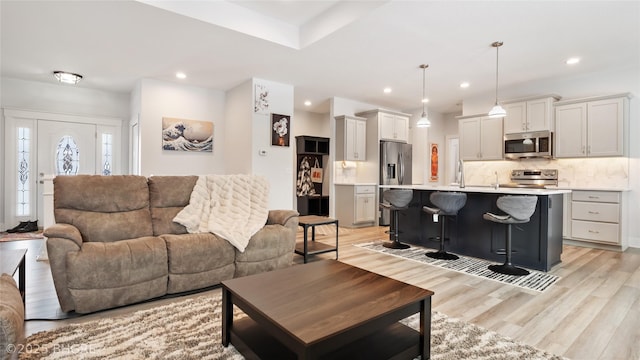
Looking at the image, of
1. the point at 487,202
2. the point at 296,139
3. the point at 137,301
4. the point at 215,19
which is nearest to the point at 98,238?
the point at 137,301

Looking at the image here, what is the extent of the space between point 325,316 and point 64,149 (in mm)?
7005

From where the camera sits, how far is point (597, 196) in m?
4.59

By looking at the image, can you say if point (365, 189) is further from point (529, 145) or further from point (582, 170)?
point (582, 170)

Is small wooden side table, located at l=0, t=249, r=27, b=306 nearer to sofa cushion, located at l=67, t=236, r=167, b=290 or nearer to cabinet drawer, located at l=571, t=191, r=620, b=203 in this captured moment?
sofa cushion, located at l=67, t=236, r=167, b=290

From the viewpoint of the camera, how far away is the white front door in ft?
19.7

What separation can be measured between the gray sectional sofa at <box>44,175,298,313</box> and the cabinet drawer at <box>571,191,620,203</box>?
437cm

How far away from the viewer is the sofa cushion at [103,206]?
8.88 ft

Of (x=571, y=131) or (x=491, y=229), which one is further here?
(x=571, y=131)

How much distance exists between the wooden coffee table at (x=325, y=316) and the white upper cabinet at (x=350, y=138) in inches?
185

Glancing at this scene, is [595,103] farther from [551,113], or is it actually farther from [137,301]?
[137,301]

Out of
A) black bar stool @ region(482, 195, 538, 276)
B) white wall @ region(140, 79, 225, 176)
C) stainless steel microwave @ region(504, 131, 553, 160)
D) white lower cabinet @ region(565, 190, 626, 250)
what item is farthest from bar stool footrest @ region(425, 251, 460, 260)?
white wall @ region(140, 79, 225, 176)

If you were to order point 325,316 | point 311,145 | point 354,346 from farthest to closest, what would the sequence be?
point 311,145
point 354,346
point 325,316

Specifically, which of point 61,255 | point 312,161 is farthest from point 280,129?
point 61,255

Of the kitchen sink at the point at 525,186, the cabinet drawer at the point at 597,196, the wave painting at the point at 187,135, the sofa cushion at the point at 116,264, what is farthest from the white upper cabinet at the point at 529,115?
the sofa cushion at the point at 116,264
